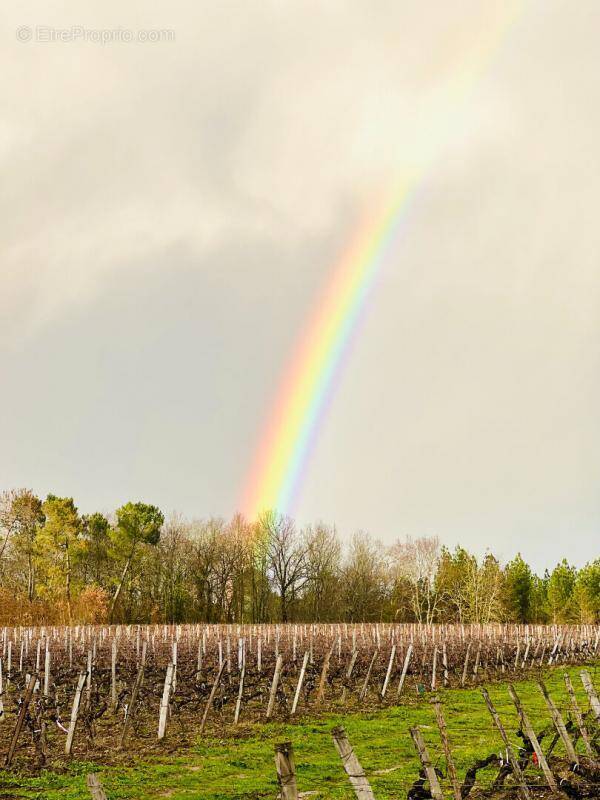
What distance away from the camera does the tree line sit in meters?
57.8

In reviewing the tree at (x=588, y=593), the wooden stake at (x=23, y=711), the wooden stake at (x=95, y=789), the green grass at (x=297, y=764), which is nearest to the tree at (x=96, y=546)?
the tree at (x=588, y=593)

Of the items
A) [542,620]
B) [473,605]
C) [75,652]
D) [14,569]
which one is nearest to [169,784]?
[75,652]

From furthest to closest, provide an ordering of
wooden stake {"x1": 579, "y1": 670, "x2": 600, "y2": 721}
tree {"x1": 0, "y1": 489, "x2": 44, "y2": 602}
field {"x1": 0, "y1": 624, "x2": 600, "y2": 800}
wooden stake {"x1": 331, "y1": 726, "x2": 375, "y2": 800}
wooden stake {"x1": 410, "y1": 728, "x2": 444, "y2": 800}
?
tree {"x1": 0, "y1": 489, "x2": 44, "y2": 602} → field {"x1": 0, "y1": 624, "x2": 600, "y2": 800} → wooden stake {"x1": 579, "y1": 670, "x2": 600, "y2": 721} → wooden stake {"x1": 410, "y1": 728, "x2": 444, "y2": 800} → wooden stake {"x1": 331, "y1": 726, "x2": 375, "y2": 800}

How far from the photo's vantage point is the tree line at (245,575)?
57750 mm

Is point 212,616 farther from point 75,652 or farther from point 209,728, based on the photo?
point 209,728

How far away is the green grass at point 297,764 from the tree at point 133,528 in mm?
48854

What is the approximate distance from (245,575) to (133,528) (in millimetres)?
14570

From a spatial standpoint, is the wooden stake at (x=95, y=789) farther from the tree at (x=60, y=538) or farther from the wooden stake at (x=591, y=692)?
the tree at (x=60, y=538)

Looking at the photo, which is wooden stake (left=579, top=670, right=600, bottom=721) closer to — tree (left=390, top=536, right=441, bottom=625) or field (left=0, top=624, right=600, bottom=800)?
field (left=0, top=624, right=600, bottom=800)

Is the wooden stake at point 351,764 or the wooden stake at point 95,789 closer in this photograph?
the wooden stake at point 95,789

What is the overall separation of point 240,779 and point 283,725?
4783mm

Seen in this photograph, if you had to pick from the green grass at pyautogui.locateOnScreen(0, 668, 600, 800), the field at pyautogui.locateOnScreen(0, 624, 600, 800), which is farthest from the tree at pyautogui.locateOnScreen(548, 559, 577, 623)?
the green grass at pyautogui.locateOnScreen(0, 668, 600, 800)

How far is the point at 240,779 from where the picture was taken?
11.2m

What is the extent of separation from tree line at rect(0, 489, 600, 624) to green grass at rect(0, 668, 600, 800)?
4180 cm
